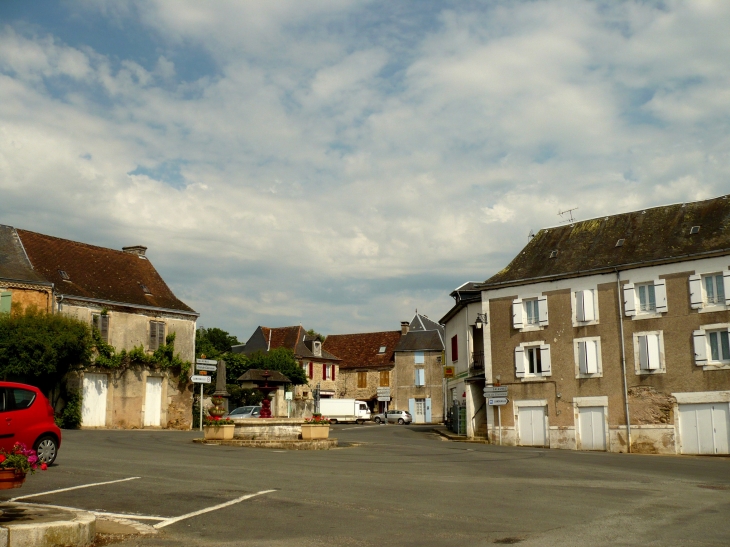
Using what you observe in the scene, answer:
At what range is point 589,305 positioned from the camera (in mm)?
30844

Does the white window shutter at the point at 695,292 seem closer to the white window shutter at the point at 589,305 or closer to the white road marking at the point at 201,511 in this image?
the white window shutter at the point at 589,305

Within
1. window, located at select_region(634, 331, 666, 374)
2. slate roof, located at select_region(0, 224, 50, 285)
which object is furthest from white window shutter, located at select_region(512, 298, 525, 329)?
slate roof, located at select_region(0, 224, 50, 285)

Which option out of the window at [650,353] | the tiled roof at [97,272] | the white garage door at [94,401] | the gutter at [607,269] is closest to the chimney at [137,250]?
the tiled roof at [97,272]

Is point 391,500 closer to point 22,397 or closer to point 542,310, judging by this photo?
point 22,397

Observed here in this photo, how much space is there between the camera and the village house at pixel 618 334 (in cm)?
2784

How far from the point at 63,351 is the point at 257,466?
63.2 feet

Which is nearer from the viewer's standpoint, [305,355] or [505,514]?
[505,514]

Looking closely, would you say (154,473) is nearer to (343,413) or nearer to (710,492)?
(710,492)

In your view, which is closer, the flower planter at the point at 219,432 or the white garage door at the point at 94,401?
the flower planter at the point at 219,432

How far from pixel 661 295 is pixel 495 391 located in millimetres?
8046

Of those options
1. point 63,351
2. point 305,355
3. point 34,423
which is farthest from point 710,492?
point 305,355

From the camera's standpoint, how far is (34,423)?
1344 centimetres

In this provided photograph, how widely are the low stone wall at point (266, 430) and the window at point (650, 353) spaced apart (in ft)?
45.7

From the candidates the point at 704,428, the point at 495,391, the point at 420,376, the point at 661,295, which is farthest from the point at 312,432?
the point at 420,376
